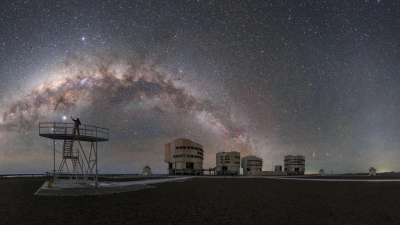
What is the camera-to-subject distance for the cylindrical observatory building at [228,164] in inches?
4660

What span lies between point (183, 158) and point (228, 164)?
39.2m

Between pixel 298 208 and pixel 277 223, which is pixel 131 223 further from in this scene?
pixel 298 208

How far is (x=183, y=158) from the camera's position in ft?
278

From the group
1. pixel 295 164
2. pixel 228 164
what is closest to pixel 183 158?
pixel 228 164

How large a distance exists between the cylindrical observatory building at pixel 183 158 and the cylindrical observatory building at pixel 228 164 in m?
31.0

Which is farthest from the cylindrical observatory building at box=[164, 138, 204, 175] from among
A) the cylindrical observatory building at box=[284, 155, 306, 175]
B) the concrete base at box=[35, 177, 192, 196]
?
the cylindrical observatory building at box=[284, 155, 306, 175]

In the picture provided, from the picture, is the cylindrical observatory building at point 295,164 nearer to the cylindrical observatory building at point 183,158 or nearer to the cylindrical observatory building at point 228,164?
the cylindrical observatory building at point 228,164

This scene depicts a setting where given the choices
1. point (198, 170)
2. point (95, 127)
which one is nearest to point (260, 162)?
point (198, 170)

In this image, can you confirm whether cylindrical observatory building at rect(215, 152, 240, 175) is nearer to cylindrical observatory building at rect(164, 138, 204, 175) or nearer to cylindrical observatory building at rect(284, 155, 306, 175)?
cylindrical observatory building at rect(164, 138, 204, 175)

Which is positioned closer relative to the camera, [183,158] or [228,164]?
[183,158]

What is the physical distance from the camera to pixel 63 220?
8727mm

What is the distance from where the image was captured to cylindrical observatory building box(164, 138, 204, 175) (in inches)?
3332

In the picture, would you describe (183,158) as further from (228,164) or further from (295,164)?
(295,164)

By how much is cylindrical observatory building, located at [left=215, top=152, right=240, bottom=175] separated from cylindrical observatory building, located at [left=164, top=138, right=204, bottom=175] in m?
31.0
